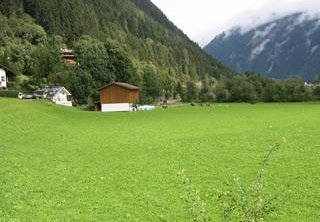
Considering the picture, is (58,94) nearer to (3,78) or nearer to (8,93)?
(8,93)

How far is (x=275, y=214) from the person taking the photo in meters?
22.1

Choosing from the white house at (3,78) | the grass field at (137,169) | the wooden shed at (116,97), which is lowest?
the grass field at (137,169)

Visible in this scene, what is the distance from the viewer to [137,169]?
106 feet

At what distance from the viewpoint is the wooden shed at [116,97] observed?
4771 inches

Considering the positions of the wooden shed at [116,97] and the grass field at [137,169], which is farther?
the wooden shed at [116,97]

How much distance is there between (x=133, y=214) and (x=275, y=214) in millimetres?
5946

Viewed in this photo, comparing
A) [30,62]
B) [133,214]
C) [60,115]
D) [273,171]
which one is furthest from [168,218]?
[30,62]

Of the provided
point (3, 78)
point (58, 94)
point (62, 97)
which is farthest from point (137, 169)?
point (3, 78)

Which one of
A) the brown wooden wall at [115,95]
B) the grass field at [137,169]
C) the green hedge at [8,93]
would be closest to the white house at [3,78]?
the green hedge at [8,93]

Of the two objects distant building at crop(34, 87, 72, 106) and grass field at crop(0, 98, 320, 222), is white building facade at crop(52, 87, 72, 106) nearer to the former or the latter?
distant building at crop(34, 87, 72, 106)

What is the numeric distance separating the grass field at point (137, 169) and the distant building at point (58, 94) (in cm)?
6419

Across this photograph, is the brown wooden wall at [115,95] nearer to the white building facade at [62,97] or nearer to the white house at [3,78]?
the white building facade at [62,97]

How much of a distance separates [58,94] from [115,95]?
44.1 feet

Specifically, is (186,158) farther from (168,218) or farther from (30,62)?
(30,62)
